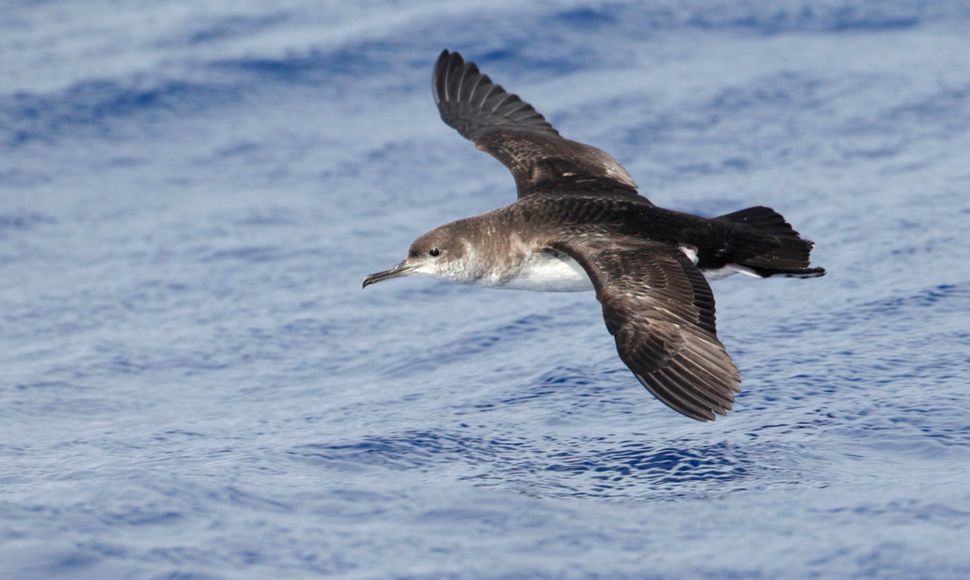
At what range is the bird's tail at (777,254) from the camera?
857cm

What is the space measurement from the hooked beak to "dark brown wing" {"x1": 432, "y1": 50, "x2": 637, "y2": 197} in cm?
110

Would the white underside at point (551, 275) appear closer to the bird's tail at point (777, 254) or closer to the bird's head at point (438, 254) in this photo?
the bird's head at point (438, 254)

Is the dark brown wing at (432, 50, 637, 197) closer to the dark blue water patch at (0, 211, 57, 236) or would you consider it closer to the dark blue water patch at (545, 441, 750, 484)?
the dark blue water patch at (545, 441, 750, 484)

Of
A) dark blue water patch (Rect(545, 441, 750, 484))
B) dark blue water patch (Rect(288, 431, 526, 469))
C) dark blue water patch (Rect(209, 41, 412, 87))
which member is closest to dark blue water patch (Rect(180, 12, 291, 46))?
dark blue water patch (Rect(209, 41, 412, 87))

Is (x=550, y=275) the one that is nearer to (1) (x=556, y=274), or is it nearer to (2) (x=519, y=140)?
(1) (x=556, y=274)

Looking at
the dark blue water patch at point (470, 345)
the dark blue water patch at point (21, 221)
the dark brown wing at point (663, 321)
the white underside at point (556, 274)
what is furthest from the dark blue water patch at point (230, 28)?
the dark brown wing at point (663, 321)

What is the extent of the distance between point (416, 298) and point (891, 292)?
339 centimetres

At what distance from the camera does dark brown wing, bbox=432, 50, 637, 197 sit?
9.82 m

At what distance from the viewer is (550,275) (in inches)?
354

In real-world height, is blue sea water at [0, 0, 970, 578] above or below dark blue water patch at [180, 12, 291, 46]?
below

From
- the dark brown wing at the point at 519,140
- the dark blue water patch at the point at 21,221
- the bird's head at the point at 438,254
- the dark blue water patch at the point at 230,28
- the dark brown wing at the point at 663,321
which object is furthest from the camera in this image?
the dark blue water patch at the point at 230,28

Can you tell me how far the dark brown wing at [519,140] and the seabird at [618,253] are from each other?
13 millimetres

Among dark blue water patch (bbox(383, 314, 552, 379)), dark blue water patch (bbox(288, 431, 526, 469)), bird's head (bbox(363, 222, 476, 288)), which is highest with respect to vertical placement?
bird's head (bbox(363, 222, 476, 288))

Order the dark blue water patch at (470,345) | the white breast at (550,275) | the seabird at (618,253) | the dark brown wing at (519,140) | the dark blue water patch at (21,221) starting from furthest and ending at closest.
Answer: the dark blue water patch at (21,221)
the dark blue water patch at (470,345)
the dark brown wing at (519,140)
the white breast at (550,275)
the seabird at (618,253)
